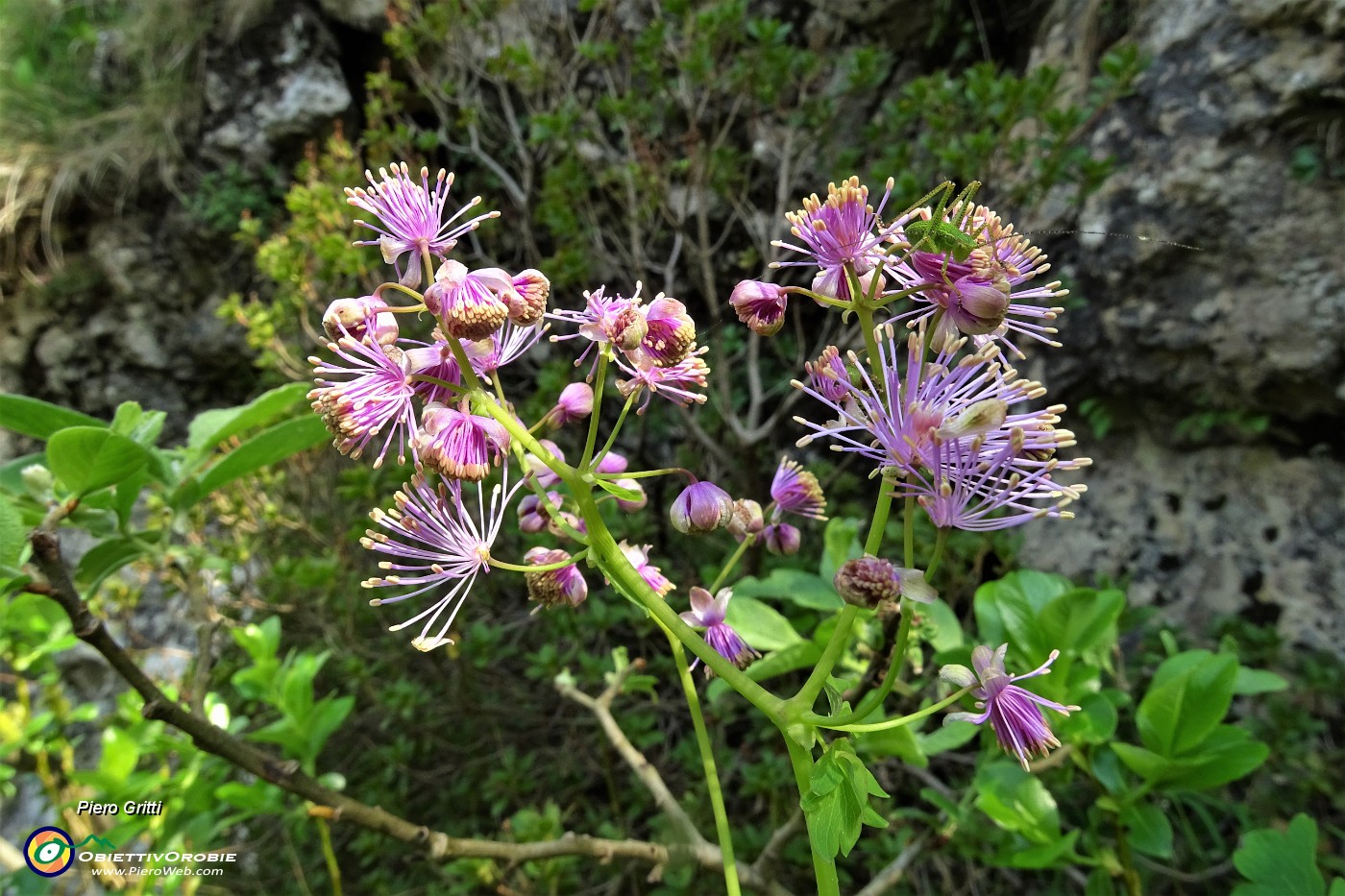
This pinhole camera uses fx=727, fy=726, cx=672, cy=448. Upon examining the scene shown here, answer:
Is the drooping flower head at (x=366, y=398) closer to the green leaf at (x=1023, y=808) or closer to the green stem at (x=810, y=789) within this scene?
the green stem at (x=810, y=789)

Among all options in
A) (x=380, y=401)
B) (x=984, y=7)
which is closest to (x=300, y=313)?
(x=380, y=401)

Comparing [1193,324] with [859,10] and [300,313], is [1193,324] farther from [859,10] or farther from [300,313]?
[300,313]

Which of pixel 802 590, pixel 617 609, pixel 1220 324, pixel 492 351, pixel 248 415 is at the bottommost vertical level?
pixel 617 609

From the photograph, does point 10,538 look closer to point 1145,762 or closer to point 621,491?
point 621,491

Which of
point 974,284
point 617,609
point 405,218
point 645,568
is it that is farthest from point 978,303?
point 617,609

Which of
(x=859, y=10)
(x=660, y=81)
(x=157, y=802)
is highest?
(x=859, y=10)

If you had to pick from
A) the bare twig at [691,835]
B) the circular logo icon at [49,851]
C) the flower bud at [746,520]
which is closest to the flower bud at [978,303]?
the flower bud at [746,520]
